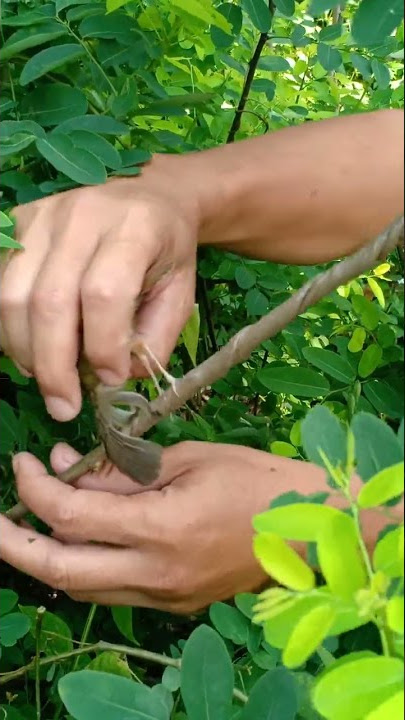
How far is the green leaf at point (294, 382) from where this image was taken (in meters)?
0.62

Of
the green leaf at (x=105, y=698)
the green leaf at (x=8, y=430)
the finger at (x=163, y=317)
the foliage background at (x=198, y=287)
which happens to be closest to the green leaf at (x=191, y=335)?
the foliage background at (x=198, y=287)

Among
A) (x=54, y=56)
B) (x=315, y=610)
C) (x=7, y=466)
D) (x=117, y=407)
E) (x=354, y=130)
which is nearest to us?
(x=315, y=610)

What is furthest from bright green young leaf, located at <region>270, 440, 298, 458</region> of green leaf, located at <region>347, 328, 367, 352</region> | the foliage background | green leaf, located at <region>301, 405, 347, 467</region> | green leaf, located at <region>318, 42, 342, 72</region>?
green leaf, located at <region>318, 42, 342, 72</region>

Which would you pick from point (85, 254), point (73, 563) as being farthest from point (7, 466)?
point (85, 254)

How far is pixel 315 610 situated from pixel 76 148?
→ 0.50 meters

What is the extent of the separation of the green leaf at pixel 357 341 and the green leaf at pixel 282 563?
1.38 ft

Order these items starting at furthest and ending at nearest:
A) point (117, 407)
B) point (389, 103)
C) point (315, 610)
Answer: point (389, 103)
point (117, 407)
point (315, 610)

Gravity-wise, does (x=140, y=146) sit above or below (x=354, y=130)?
below

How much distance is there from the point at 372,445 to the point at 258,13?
61 cm

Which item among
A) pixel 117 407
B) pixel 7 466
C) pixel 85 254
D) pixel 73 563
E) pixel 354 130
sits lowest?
pixel 7 466

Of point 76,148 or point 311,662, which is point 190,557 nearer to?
point 311,662

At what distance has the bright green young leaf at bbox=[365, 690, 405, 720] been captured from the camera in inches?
9.5

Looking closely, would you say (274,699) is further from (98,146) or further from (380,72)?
(380,72)

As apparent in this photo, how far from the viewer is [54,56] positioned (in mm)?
694
